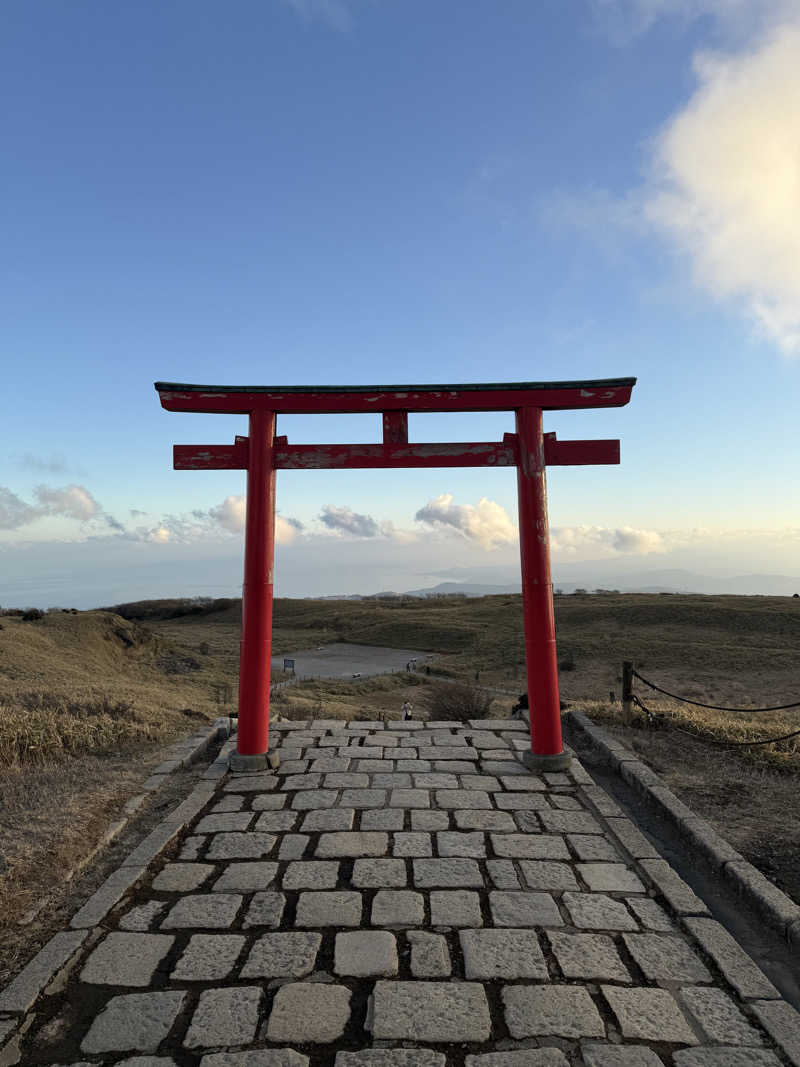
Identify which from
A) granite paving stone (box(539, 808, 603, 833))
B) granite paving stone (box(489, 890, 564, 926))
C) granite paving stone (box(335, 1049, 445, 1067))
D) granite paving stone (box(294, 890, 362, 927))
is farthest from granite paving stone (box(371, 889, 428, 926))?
granite paving stone (box(539, 808, 603, 833))

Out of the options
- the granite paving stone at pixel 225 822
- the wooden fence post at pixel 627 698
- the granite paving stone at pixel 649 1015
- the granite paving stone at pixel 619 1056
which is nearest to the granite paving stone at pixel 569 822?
the granite paving stone at pixel 649 1015

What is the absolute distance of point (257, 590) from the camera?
6.89 m

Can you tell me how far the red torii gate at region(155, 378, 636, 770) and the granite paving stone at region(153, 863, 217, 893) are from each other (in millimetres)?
2033

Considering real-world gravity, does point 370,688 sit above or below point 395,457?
below

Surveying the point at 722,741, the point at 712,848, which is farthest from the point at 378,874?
the point at 722,741

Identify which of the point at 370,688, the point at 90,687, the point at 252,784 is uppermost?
the point at 90,687

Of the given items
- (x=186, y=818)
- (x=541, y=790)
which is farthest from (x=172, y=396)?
(x=541, y=790)

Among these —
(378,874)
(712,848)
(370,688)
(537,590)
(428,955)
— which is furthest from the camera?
(370,688)

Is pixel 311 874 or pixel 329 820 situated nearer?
pixel 311 874

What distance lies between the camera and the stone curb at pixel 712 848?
4098 mm

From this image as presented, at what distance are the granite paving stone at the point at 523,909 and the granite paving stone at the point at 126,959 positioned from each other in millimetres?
1983

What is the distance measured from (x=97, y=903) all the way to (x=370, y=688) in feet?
50.4

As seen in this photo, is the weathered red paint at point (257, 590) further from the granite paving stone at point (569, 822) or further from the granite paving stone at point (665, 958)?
the granite paving stone at point (665, 958)

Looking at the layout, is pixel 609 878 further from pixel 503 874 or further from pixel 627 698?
pixel 627 698
